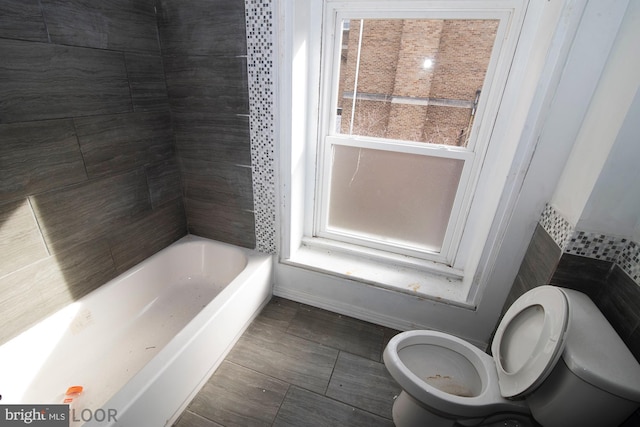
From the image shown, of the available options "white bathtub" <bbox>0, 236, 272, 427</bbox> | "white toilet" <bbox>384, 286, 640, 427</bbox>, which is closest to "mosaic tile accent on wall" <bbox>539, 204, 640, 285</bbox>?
"white toilet" <bbox>384, 286, 640, 427</bbox>

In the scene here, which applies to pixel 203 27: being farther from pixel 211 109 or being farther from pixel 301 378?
pixel 301 378

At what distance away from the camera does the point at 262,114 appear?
1485mm

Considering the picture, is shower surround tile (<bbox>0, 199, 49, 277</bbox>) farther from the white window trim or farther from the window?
the window

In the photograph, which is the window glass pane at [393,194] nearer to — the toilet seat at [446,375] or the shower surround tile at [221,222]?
the shower surround tile at [221,222]

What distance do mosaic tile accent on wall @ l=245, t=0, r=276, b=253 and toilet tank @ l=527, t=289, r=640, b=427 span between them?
1.40 m

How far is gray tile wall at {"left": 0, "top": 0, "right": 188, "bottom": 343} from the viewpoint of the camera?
1028mm

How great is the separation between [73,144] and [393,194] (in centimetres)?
161

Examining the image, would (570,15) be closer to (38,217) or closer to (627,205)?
(627,205)

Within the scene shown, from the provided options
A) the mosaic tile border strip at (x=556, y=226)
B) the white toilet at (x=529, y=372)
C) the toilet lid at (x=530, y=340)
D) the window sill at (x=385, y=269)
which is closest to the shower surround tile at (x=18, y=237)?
the window sill at (x=385, y=269)

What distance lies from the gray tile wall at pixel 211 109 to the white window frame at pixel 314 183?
23 cm

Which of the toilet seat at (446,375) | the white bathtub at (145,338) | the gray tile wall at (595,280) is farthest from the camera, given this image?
the white bathtub at (145,338)

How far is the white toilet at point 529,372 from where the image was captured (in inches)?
30.7

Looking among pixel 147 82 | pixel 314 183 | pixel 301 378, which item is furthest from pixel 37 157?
pixel 301 378

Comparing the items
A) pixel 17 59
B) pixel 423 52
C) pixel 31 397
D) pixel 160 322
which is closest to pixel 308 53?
pixel 423 52
